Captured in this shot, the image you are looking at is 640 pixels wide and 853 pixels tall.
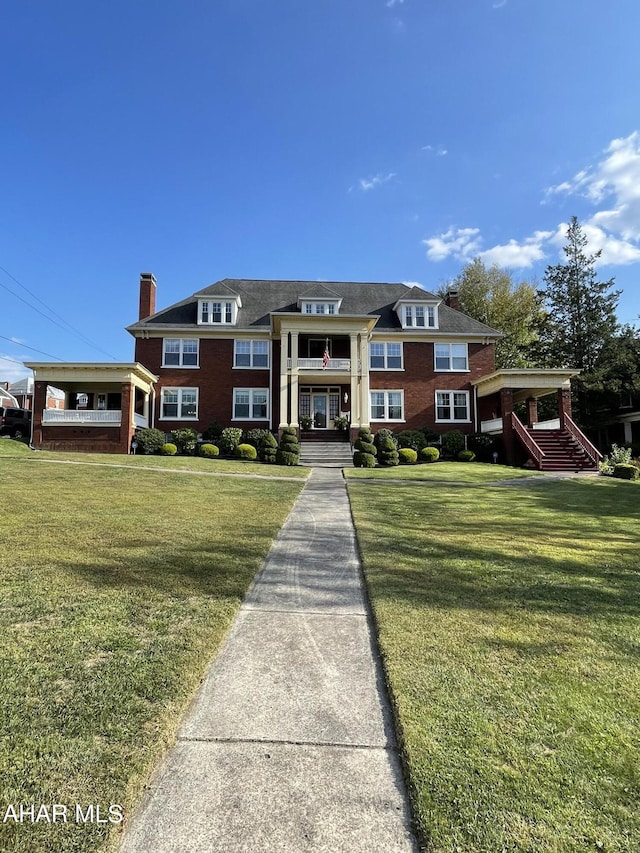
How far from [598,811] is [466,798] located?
543mm

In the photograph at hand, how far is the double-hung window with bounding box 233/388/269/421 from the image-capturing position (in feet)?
86.8

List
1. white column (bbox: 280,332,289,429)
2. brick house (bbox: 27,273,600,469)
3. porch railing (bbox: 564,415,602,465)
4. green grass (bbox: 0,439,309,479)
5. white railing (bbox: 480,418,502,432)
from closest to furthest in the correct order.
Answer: green grass (bbox: 0,439,309,479) → porch railing (bbox: 564,415,602,465) → white column (bbox: 280,332,289,429) → white railing (bbox: 480,418,502,432) → brick house (bbox: 27,273,600,469)

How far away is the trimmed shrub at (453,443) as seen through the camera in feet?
80.8

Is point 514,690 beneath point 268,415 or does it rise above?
beneath

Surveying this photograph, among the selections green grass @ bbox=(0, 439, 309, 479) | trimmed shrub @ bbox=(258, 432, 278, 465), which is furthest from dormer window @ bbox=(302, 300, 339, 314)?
green grass @ bbox=(0, 439, 309, 479)

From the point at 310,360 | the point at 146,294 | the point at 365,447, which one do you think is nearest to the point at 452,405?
the point at 365,447

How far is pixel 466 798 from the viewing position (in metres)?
2.00

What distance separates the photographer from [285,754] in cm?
235

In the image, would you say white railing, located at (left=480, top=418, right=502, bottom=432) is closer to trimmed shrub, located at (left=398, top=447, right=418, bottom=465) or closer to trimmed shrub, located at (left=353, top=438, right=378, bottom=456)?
trimmed shrub, located at (left=398, top=447, right=418, bottom=465)

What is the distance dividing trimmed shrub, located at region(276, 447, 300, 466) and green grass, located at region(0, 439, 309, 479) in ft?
1.83

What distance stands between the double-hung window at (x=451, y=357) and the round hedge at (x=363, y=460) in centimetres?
932

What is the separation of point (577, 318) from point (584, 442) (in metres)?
23.0

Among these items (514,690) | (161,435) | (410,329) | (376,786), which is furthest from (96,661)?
(410,329)

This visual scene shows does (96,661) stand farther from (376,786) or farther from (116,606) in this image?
(376,786)
